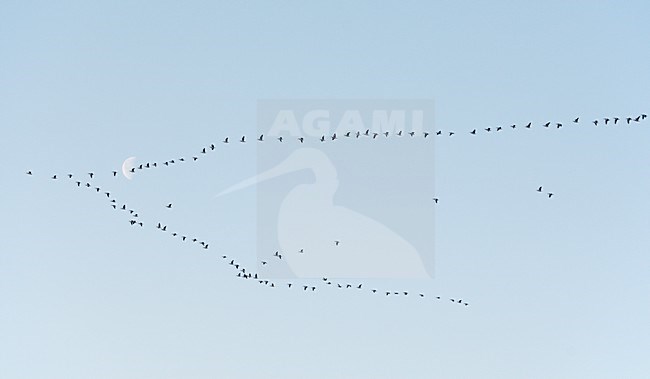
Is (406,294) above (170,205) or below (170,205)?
below

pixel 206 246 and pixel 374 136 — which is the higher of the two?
pixel 374 136

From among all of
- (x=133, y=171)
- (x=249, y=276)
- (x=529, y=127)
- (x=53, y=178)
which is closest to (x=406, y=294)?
(x=249, y=276)

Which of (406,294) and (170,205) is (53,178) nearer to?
(170,205)

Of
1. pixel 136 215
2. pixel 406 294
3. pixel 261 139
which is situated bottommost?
pixel 406 294

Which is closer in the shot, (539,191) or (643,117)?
(643,117)

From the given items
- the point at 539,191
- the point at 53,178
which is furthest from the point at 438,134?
the point at 53,178

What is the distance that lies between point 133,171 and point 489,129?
85.7 ft

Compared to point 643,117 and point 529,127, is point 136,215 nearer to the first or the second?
point 529,127

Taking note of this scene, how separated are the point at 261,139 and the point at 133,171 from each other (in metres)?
10.0

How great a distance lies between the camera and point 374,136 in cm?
7469

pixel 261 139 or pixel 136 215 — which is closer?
pixel 261 139

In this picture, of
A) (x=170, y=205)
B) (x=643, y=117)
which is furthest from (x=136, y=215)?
(x=643, y=117)

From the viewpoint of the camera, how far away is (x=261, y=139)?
73188 millimetres

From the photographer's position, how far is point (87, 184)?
267 ft
